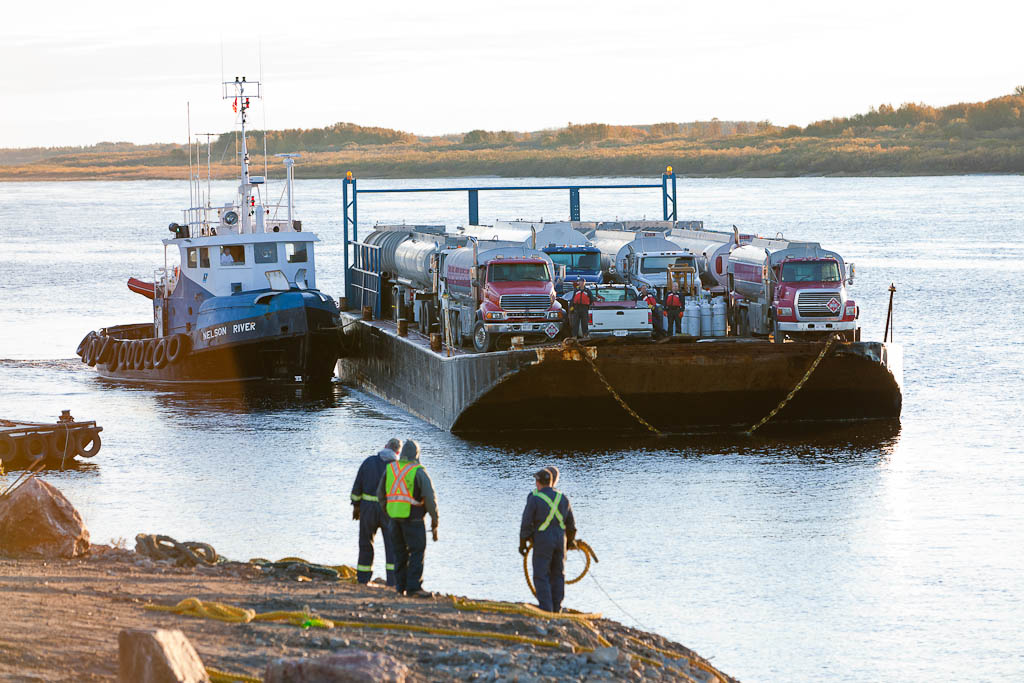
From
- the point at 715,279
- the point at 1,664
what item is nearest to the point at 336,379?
the point at 715,279

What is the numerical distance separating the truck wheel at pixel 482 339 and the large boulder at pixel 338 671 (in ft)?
66.8

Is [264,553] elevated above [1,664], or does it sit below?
below

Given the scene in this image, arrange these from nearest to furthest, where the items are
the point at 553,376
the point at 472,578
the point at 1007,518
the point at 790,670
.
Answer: the point at 790,670
the point at 472,578
the point at 1007,518
the point at 553,376

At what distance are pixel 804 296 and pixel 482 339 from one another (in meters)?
6.52

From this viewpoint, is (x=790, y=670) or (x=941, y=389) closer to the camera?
(x=790, y=670)

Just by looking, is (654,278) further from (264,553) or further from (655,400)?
(264,553)

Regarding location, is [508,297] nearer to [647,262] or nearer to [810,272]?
[647,262]

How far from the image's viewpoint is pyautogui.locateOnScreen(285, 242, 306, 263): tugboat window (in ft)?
129

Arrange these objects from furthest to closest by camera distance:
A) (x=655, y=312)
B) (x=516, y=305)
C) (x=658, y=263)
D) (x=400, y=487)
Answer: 1. (x=658, y=263)
2. (x=655, y=312)
3. (x=516, y=305)
4. (x=400, y=487)

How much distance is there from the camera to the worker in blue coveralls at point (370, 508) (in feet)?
47.1

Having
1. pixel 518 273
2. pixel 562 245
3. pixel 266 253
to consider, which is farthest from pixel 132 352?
pixel 518 273

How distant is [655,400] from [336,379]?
1611 centimetres

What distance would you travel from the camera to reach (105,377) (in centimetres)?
4200

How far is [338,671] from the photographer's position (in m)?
9.16
